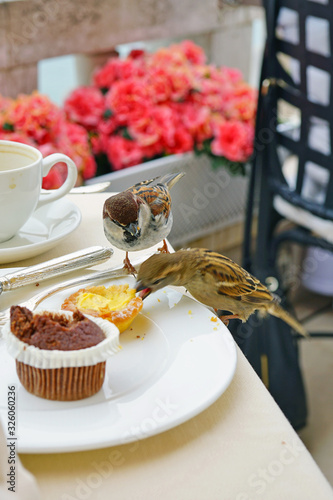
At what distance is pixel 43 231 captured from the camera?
32.8 inches

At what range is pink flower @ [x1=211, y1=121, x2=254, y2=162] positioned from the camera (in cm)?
201

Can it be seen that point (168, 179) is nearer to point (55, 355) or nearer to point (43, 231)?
point (43, 231)

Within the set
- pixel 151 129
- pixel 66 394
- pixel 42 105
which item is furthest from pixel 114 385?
pixel 151 129

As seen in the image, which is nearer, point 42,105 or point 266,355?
point 266,355

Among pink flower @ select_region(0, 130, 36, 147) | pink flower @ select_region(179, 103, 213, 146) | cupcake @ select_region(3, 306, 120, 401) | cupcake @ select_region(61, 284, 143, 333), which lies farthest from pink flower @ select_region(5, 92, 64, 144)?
cupcake @ select_region(3, 306, 120, 401)

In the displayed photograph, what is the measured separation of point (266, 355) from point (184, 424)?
103 cm

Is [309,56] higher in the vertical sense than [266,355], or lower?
higher

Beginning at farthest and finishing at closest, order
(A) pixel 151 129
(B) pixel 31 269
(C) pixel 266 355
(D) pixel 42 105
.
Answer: (A) pixel 151 129
(D) pixel 42 105
(C) pixel 266 355
(B) pixel 31 269

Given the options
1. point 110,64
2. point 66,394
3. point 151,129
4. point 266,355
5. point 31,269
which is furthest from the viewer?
point 110,64

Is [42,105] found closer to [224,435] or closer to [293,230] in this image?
[293,230]

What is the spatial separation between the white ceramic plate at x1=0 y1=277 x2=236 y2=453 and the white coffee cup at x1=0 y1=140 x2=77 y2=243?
0.60 ft

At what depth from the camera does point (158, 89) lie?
203 cm

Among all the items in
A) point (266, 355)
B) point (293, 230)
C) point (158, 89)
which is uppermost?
point (158, 89)

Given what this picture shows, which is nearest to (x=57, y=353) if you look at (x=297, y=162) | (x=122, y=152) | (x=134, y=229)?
(x=134, y=229)
